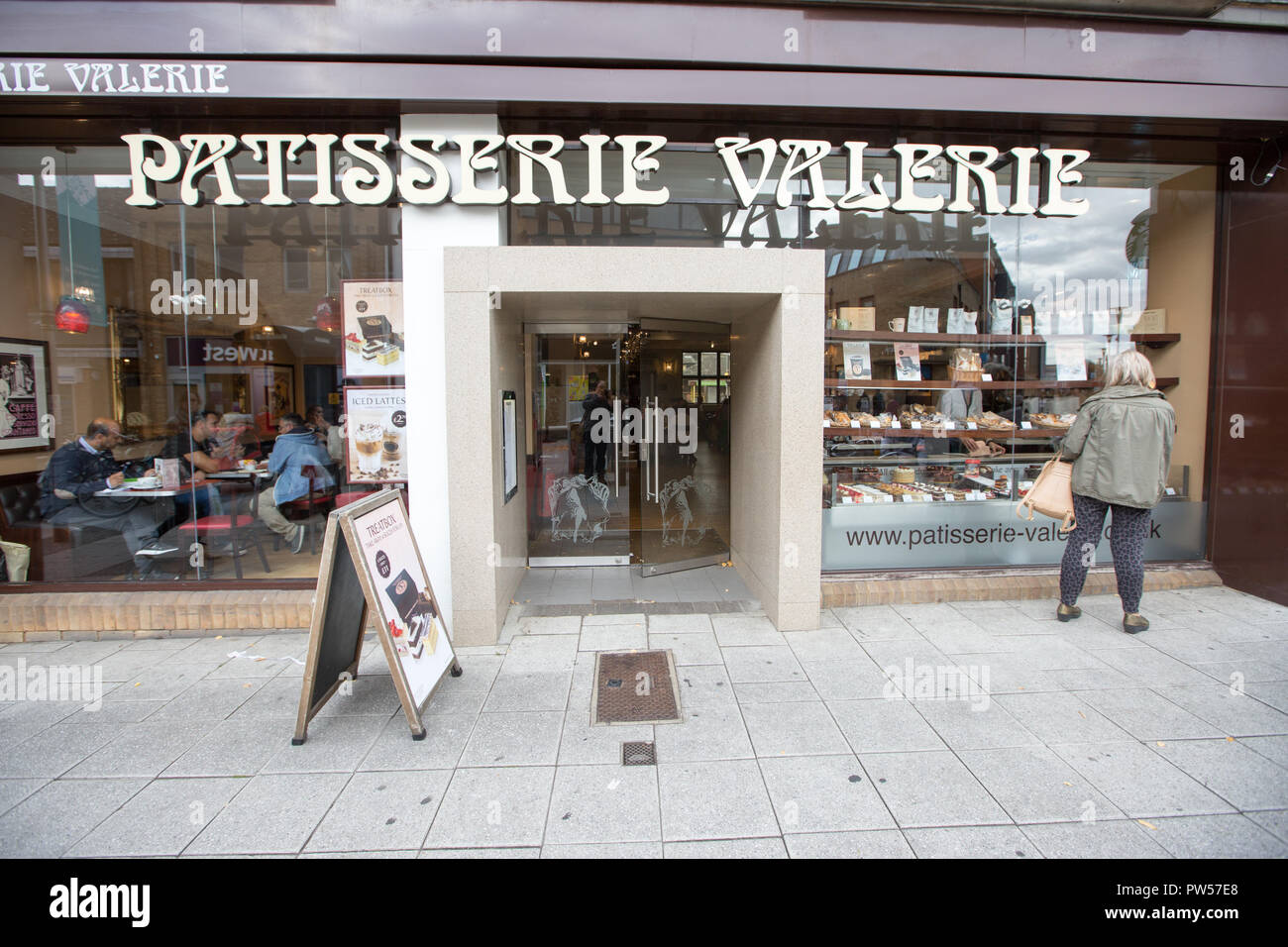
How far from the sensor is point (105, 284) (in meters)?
6.09

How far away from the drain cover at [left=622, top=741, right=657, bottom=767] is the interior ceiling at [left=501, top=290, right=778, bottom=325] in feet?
10.5

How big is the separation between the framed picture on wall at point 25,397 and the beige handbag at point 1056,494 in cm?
944

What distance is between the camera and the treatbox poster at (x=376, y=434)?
16.8 feet

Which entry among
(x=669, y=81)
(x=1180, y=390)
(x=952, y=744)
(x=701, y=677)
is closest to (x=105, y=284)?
Answer: (x=669, y=81)

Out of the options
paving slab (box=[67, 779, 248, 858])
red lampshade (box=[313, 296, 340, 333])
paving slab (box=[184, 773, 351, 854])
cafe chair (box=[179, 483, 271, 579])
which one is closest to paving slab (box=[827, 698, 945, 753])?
paving slab (box=[184, 773, 351, 854])

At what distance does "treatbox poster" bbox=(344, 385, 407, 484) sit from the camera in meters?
5.11

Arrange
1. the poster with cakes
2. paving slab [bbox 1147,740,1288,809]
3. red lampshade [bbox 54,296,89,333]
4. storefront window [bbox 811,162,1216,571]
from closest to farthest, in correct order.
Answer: paving slab [bbox 1147,740,1288,809] < the poster with cakes < storefront window [bbox 811,162,1216,571] < red lampshade [bbox 54,296,89,333]

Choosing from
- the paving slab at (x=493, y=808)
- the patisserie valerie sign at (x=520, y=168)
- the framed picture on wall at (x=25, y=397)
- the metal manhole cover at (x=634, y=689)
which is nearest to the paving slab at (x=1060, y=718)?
the metal manhole cover at (x=634, y=689)

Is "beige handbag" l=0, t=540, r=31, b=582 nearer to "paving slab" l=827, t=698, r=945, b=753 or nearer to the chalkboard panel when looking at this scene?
the chalkboard panel

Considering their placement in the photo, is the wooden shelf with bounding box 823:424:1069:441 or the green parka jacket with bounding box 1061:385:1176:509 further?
the wooden shelf with bounding box 823:424:1069:441

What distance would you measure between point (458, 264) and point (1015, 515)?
5.63 metres

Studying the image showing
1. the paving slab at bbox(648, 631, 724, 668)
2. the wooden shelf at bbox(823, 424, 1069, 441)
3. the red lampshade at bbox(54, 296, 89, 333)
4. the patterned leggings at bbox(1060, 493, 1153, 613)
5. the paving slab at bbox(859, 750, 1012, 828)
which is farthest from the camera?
the red lampshade at bbox(54, 296, 89, 333)

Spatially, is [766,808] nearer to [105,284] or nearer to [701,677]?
[701,677]

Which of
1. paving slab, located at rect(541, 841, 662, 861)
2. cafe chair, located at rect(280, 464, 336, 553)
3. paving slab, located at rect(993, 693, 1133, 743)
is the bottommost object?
paving slab, located at rect(541, 841, 662, 861)
